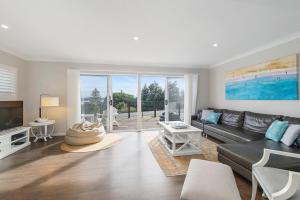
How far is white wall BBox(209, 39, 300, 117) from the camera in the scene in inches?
132

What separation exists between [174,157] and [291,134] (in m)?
2.01

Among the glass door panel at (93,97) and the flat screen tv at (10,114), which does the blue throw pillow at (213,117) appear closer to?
the glass door panel at (93,97)

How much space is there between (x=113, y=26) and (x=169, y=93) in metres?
3.77

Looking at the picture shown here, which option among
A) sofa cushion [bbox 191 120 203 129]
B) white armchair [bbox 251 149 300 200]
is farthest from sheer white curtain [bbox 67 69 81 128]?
white armchair [bbox 251 149 300 200]

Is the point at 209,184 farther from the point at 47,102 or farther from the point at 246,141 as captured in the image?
the point at 47,102

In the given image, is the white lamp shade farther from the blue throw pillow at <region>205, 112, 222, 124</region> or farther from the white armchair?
the white armchair

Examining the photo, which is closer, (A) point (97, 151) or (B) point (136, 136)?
(A) point (97, 151)

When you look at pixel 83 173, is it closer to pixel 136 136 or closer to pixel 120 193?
pixel 120 193

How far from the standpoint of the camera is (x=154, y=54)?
14.8 feet

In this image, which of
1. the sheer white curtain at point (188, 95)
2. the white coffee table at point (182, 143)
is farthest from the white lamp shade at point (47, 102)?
the sheer white curtain at point (188, 95)

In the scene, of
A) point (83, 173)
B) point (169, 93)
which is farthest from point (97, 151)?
point (169, 93)

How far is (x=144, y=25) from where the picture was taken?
8.85 feet

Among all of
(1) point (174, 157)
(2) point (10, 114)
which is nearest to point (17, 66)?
(2) point (10, 114)

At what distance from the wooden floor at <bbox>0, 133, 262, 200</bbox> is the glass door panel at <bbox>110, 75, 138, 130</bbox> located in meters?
2.25
